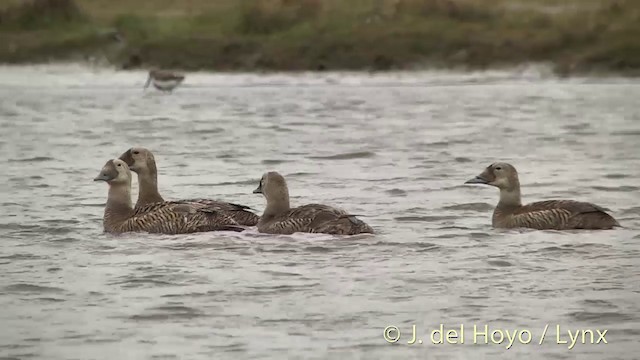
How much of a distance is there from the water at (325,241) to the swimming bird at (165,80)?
0.54 metres

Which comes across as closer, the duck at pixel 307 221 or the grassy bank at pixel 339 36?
the duck at pixel 307 221

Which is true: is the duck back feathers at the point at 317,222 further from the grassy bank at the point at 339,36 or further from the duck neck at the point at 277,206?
the grassy bank at the point at 339,36

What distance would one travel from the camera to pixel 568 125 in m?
24.7

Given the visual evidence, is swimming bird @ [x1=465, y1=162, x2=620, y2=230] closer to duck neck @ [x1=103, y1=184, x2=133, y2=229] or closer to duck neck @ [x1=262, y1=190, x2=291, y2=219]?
duck neck @ [x1=262, y1=190, x2=291, y2=219]

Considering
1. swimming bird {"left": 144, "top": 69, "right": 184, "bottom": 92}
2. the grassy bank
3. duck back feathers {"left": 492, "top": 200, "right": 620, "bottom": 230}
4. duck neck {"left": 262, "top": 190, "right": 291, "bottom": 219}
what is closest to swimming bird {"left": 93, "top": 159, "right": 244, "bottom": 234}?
duck neck {"left": 262, "top": 190, "right": 291, "bottom": 219}

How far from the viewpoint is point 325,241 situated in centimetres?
1308

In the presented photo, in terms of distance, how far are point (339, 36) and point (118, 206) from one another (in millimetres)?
17559

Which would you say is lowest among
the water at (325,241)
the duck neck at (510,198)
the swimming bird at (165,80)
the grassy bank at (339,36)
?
the water at (325,241)

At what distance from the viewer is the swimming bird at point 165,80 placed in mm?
28453

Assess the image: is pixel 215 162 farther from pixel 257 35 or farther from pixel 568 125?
pixel 257 35

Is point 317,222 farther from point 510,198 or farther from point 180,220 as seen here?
point 510,198

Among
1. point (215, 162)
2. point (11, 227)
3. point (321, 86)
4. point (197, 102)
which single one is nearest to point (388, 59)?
point (321, 86)

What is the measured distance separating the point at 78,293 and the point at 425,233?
3.61m

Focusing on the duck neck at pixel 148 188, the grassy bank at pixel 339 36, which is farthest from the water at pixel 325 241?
the grassy bank at pixel 339 36
